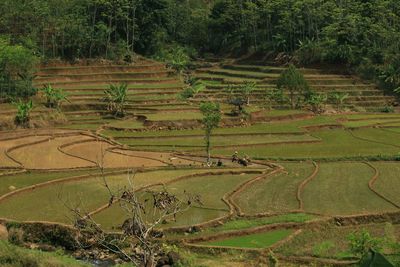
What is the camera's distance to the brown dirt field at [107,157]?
99.5 feet

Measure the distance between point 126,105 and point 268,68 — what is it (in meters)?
22.1

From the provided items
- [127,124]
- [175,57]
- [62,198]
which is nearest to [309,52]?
[175,57]

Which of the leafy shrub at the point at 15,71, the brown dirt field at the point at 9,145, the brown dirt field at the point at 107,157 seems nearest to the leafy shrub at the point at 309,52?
the leafy shrub at the point at 15,71

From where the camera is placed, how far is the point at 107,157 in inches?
1268

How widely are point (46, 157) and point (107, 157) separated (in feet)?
10.7

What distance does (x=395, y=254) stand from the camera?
50.6ft

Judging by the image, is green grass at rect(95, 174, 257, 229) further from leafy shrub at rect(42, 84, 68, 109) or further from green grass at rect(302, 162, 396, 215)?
leafy shrub at rect(42, 84, 68, 109)

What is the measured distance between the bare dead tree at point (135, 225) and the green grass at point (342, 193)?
524 cm

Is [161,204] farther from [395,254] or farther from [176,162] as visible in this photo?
[176,162]

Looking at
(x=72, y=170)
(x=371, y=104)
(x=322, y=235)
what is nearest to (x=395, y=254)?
(x=322, y=235)

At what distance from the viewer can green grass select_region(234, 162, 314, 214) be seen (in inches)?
882

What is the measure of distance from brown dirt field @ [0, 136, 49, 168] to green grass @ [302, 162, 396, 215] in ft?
47.9

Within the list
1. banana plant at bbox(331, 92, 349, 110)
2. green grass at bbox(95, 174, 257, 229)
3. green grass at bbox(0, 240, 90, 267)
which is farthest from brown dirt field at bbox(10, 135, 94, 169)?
banana plant at bbox(331, 92, 349, 110)

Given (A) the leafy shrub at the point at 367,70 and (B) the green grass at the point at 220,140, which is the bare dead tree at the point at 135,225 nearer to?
(B) the green grass at the point at 220,140
